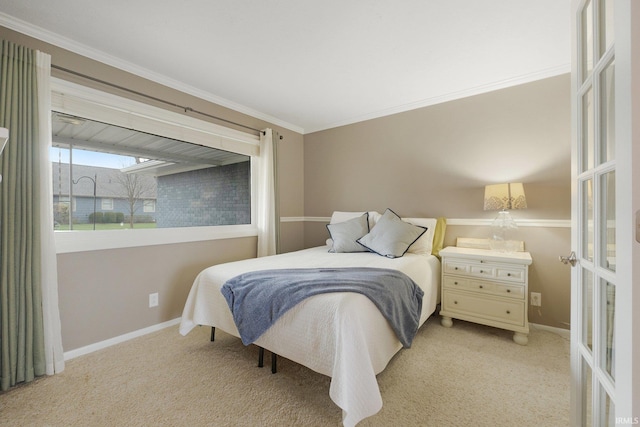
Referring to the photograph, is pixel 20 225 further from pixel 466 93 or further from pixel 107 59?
pixel 466 93

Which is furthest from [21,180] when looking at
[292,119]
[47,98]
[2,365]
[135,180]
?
[292,119]

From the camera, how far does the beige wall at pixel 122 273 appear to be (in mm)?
2002

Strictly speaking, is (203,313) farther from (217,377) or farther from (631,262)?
(631,262)

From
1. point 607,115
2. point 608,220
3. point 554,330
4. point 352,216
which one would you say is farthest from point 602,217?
point 352,216

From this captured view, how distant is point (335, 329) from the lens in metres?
1.37

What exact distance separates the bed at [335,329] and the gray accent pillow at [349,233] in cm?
48

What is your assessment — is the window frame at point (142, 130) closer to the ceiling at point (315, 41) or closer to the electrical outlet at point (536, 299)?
the ceiling at point (315, 41)

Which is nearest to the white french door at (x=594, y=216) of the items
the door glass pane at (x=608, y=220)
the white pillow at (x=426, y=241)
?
the door glass pane at (x=608, y=220)

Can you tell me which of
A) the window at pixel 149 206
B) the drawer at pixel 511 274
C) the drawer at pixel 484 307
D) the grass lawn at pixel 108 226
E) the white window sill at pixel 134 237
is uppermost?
the window at pixel 149 206

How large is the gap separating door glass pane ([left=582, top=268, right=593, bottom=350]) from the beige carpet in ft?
2.39

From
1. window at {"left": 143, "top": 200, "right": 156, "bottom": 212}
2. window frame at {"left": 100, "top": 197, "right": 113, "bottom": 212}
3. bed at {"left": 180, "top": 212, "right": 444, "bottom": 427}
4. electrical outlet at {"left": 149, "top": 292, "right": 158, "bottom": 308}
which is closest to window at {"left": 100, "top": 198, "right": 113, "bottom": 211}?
window frame at {"left": 100, "top": 197, "right": 113, "bottom": 212}

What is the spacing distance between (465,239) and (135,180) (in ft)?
11.0

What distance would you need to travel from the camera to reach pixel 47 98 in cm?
182

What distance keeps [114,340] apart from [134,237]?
0.87 metres
